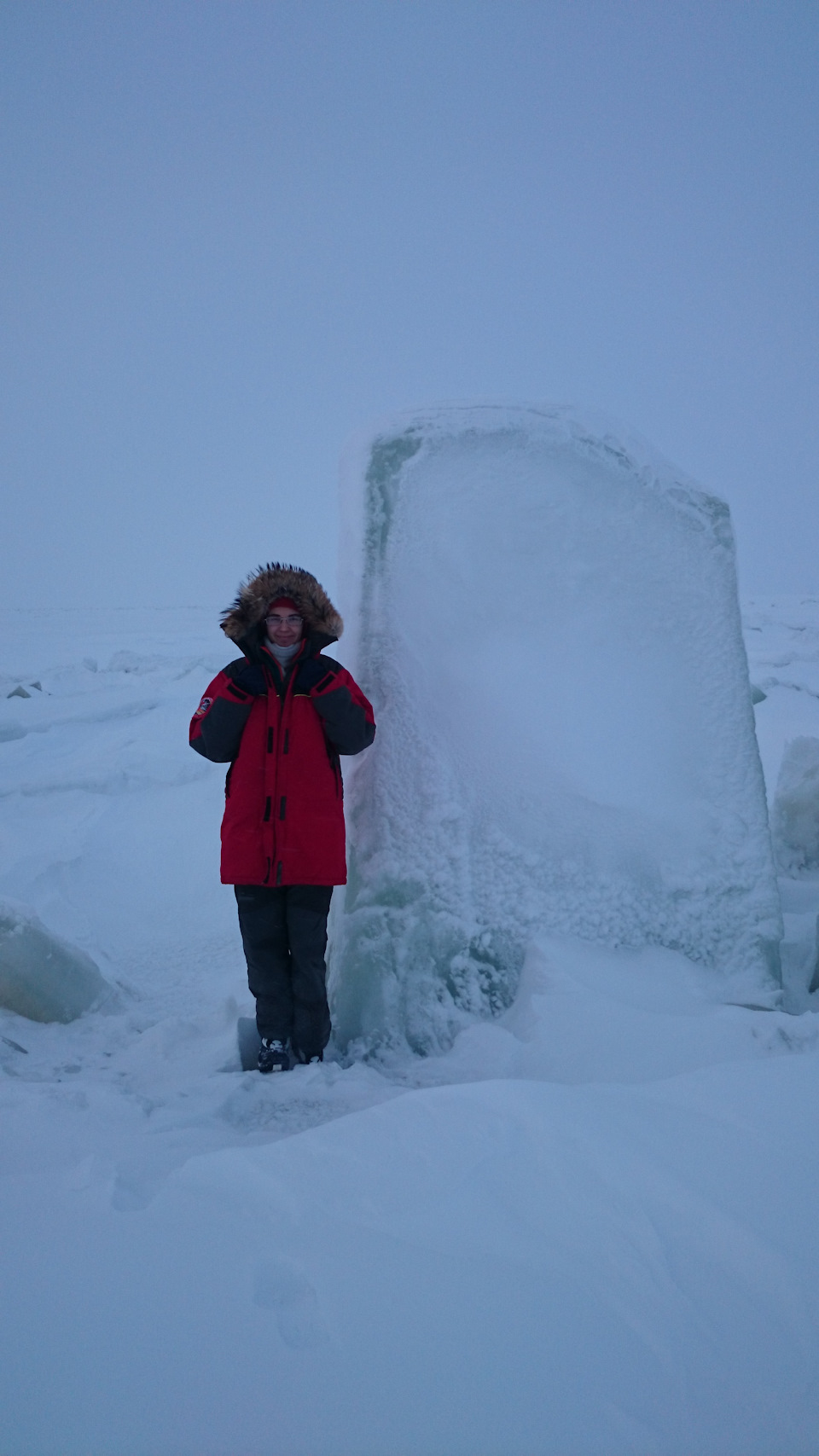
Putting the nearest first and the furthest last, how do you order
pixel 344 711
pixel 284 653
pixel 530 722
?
pixel 344 711, pixel 284 653, pixel 530 722

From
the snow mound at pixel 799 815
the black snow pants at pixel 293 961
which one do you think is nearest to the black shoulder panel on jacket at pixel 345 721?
the black snow pants at pixel 293 961

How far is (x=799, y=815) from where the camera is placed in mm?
3314

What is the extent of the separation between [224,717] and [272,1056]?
3.16 ft

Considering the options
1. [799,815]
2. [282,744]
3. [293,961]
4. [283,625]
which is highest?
[283,625]

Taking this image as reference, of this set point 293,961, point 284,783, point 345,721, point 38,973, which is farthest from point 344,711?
point 38,973

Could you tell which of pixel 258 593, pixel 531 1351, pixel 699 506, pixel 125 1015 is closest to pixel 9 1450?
pixel 531 1351

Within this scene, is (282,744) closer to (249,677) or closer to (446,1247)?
(249,677)

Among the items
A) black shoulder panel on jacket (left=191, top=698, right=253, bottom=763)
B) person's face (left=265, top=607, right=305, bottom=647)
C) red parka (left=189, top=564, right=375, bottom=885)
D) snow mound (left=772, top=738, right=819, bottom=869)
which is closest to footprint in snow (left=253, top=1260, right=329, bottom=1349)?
red parka (left=189, top=564, right=375, bottom=885)

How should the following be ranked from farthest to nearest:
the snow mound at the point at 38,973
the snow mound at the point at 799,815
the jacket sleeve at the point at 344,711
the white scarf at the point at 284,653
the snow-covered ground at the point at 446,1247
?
the snow mound at the point at 799,815
the snow mound at the point at 38,973
the white scarf at the point at 284,653
the jacket sleeve at the point at 344,711
the snow-covered ground at the point at 446,1247

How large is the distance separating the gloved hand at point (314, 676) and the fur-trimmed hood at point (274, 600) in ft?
0.22

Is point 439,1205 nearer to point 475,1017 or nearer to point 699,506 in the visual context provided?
point 475,1017

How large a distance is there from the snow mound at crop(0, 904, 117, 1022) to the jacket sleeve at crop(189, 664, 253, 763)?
996 millimetres

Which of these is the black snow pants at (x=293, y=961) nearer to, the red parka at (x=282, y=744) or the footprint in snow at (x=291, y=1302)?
the red parka at (x=282, y=744)

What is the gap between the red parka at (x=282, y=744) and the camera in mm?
2146
